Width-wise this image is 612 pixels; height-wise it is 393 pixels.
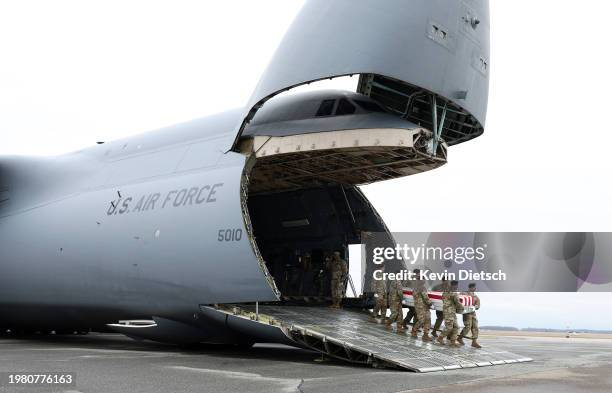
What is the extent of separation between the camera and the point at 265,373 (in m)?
10.7

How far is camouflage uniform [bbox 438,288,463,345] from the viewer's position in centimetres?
1377

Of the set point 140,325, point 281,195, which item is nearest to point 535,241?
point 281,195

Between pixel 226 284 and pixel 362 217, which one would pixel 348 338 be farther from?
pixel 362 217

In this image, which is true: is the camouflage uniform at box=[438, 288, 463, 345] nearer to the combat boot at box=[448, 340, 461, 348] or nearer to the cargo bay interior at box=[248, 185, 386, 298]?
the combat boot at box=[448, 340, 461, 348]

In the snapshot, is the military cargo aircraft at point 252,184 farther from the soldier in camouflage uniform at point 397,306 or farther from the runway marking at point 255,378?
the runway marking at point 255,378

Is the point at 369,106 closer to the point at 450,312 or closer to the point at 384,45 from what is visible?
the point at 384,45

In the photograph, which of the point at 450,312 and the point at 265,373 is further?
the point at 450,312

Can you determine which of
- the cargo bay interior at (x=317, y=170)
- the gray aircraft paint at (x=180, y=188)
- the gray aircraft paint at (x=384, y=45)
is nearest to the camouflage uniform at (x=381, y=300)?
the cargo bay interior at (x=317, y=170)

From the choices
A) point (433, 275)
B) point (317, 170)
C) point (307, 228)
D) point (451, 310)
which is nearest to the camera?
point (451, 310)

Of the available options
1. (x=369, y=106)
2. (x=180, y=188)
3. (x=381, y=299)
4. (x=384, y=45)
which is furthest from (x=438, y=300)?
(x=180, y=188)

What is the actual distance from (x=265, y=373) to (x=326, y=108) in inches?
215

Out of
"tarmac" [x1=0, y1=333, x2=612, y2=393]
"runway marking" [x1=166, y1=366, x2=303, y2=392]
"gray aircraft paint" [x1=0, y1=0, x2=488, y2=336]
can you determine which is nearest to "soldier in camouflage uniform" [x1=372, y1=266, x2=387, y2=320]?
"tarmac" [x1=0, y1=333, x2=612, y2=393]

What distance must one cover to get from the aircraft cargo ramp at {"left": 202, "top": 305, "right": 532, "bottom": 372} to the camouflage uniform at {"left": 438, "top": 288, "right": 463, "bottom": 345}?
0.40 m

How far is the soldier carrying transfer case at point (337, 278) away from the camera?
17.1 metres
